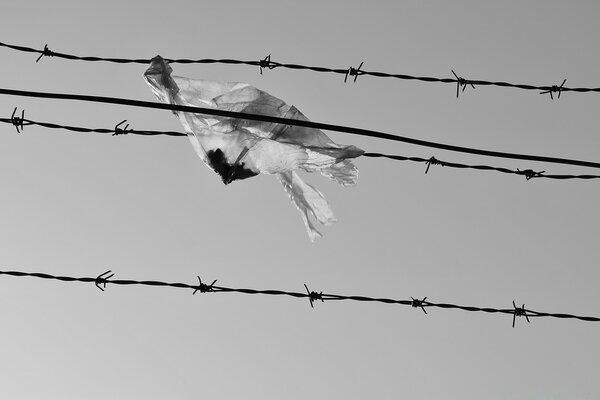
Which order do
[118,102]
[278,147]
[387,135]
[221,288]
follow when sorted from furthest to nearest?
[278,147] < [221,288] < [387,135] < [118,102]

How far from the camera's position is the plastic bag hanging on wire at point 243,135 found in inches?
156

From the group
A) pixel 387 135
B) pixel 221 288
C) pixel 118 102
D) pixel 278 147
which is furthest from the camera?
pixel 278 147

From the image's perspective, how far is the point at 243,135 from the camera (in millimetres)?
3988

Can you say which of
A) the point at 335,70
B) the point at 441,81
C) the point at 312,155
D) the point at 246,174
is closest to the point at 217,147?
the point at 246,174

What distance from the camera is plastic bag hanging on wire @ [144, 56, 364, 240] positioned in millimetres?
3975

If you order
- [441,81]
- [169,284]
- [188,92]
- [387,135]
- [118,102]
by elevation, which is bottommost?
[169,284]

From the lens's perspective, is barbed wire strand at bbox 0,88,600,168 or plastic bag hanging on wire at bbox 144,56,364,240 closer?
barbed wire strand at bbox 0,88,600,168

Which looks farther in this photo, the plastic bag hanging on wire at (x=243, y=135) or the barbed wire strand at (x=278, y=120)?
the plastic bag hanging on wire at (x=243, y=135)

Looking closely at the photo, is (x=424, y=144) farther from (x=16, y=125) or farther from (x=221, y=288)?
(x=16, y=125)

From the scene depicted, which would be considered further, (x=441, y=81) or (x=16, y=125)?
(x=441, y=81)

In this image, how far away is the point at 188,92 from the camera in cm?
404

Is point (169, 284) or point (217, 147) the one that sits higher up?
point (217, 147)

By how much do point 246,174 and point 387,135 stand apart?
0.94 metres

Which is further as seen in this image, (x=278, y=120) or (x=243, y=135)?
(x=243, y=135)
